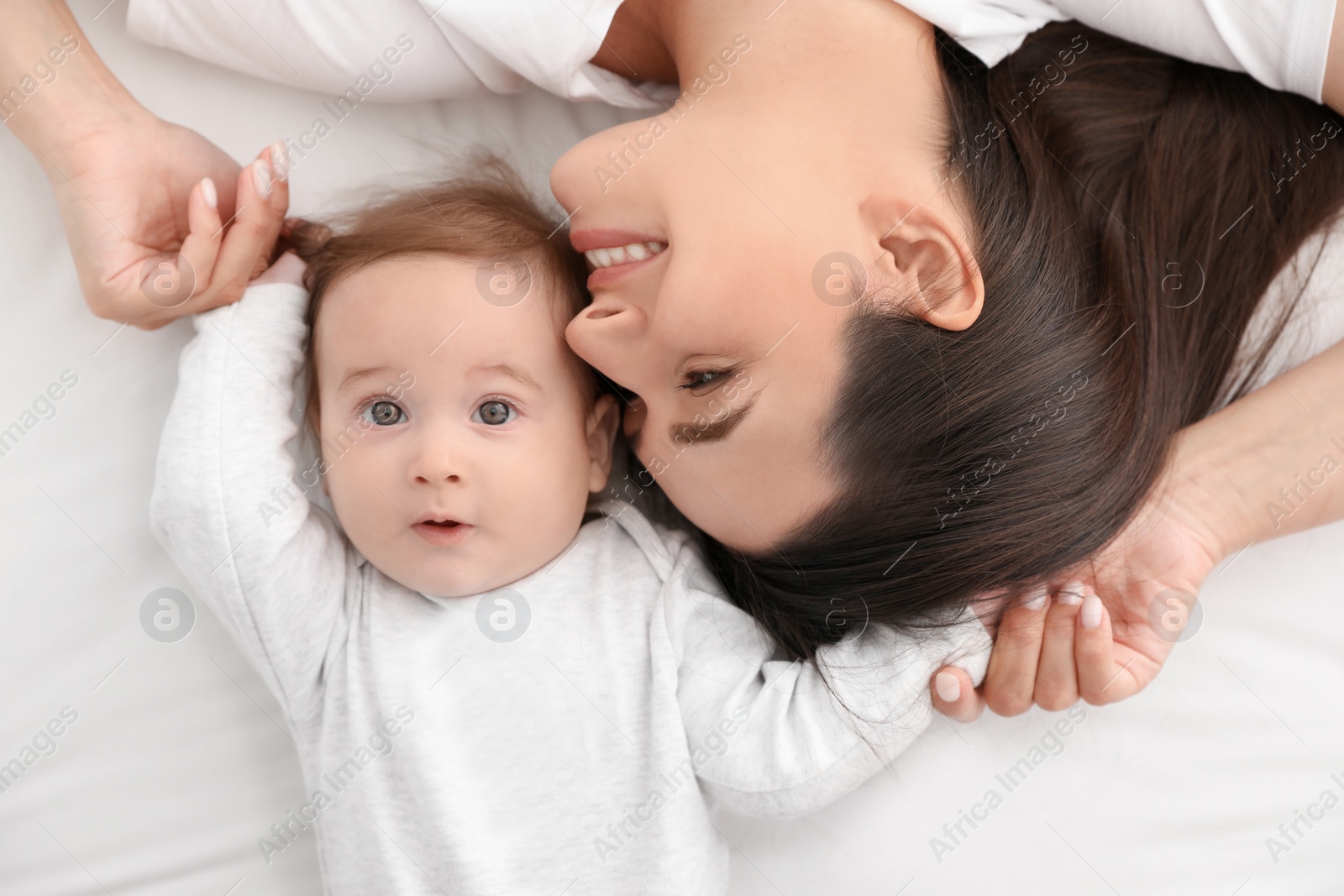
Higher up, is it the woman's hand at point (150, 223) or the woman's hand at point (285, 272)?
the woman's hand at point (150, 223)

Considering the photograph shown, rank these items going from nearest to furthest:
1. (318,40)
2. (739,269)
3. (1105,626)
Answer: (739,269) → (1105,626) → (318,40)

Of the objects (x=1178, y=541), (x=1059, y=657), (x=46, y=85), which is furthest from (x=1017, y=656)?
(x=46, y=85)

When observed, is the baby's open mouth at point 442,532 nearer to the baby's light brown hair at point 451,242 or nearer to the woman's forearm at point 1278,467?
the baby's light brown hair at point 451,242

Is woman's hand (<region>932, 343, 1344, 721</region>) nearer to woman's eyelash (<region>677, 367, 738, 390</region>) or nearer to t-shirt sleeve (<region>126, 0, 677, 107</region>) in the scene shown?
woman's eyelash (<region>677, 367, 738, 390</region>)

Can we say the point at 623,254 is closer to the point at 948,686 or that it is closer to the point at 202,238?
the point at 202,238

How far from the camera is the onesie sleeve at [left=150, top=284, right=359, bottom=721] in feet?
3.65

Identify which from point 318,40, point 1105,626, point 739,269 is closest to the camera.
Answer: point 739,269

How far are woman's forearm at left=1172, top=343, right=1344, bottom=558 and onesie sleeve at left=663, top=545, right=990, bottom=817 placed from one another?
0.33 m

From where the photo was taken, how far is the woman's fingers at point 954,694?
1125 mm

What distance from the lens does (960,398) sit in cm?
106

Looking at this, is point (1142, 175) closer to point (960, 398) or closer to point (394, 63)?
point (960, 398)

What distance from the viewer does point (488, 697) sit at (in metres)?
1.16

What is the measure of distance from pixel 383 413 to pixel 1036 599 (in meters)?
0.78

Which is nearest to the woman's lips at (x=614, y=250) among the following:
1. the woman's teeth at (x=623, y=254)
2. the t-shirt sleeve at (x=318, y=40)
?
the woman's teeth at (x=623, y=254)
